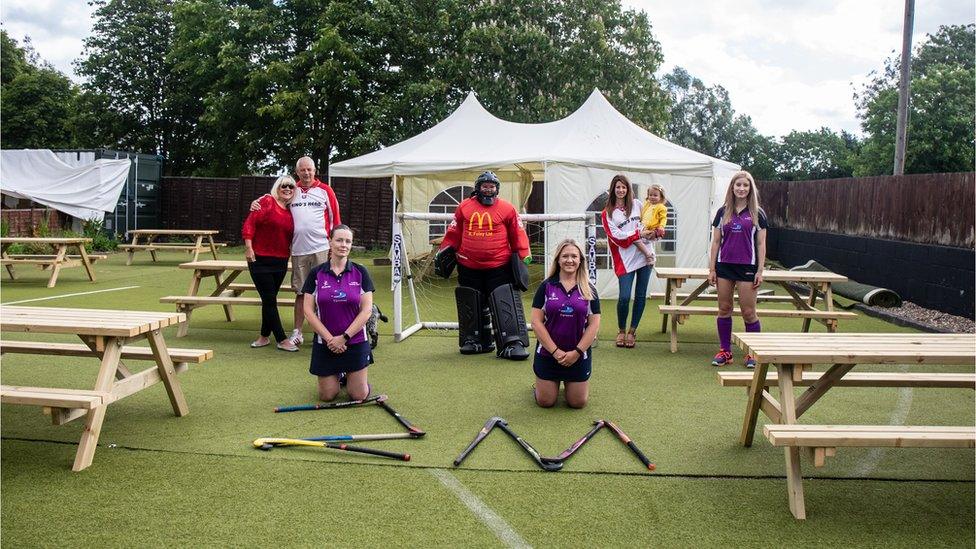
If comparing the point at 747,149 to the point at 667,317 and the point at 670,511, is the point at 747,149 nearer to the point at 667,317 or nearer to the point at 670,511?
the point at 667,317

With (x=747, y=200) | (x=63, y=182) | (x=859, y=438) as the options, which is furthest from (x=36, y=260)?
(x=859, y=438)

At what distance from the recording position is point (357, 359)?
5770 millimetres

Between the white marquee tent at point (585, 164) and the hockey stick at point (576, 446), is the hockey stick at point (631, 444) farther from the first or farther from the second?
the white marquee tent at point (585, 164)

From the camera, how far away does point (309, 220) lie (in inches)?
305

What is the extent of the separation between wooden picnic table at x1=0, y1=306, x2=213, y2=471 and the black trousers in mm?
2298

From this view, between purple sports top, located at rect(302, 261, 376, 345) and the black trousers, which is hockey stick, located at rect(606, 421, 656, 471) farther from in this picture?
the black trousers

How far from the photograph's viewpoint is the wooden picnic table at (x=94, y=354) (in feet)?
14.3

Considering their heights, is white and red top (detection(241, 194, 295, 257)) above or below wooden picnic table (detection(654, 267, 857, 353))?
above

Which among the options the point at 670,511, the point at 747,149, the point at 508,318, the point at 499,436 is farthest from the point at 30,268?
the point at 747,149

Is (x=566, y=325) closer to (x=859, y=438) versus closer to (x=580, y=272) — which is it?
(x=580, y=272)

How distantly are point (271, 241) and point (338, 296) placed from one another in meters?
2.24

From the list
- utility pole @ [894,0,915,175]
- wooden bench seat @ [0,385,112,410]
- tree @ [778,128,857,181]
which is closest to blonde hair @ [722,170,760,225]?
wooden bench seat @ [0,385,112,410]

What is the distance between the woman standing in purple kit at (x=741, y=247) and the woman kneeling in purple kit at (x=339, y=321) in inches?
115

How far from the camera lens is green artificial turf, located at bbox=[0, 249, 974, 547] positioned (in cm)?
363
